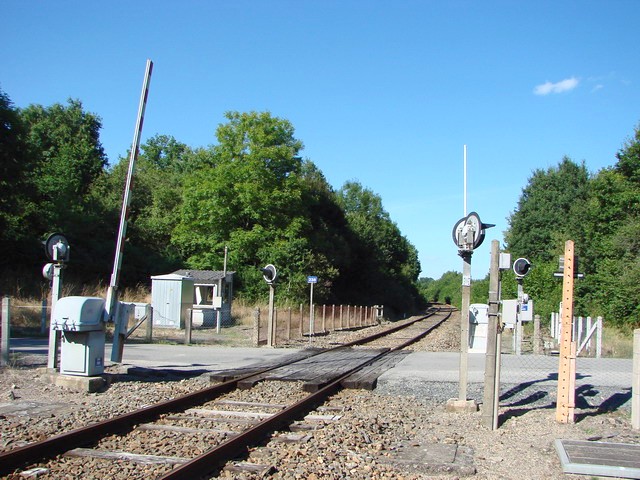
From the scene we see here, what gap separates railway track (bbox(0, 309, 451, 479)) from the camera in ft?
19.2

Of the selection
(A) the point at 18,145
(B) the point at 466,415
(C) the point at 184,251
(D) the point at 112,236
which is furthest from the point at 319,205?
(B) the point at 466,415

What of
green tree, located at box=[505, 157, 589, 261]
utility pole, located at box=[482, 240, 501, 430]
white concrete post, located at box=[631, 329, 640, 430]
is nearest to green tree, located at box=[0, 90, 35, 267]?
utility pole, located at box=[482, 240, 501, 430]

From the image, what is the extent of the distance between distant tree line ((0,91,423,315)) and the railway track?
65.5 feet

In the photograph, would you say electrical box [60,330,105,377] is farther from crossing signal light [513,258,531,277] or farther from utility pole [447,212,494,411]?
crossing signal light [513,258,531,277]

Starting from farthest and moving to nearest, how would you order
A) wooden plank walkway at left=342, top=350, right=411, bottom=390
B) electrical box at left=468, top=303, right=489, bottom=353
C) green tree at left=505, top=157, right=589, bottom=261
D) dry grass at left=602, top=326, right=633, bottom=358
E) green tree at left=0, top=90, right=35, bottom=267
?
green tree at left=505, top=157, right=589, bottom=261 < green tree at left=0, top=90, right=35, bottom=267 < dry grass at left=602, top=326, right=633, bottom=358 < electrical box at left=468, top=303, right=489, bottom=353 < wooden plank walkway at left=342, top=350, right=411, bottom=390

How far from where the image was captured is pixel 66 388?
395 inches

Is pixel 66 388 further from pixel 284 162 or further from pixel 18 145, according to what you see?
pixel 284 162

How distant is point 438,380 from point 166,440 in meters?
6.77

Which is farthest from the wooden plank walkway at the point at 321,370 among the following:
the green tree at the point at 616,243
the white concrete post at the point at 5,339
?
the green tree at the point at 616,243

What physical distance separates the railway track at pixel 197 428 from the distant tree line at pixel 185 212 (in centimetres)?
1997

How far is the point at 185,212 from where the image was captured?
42.4m

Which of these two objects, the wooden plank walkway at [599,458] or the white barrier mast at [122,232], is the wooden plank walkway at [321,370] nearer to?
the white barrier mast at [122,232]

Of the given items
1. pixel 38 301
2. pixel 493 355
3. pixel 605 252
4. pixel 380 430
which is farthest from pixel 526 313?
pixel 605 252

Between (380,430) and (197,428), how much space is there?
2.18m
